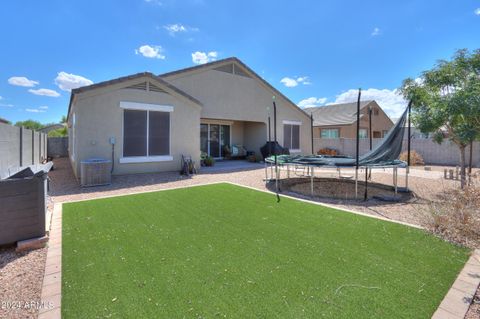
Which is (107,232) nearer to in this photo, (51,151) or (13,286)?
(13,286)

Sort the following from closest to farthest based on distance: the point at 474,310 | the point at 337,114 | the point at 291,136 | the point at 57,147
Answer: the point at 474,310 → the point at 291,136 → the point at 57,147 → the point at 337,114

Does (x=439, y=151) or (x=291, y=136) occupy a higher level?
(x=291, y=136)

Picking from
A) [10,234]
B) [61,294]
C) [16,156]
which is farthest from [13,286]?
[16,156]

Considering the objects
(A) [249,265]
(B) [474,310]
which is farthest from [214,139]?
(B) [474,310]

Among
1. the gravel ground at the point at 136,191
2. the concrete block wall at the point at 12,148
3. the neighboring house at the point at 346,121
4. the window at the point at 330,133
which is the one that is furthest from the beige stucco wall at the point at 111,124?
the window at the point at 330,133

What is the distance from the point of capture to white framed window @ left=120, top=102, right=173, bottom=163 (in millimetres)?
10477

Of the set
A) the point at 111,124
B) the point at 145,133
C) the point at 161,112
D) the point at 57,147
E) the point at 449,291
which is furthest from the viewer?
the point at 57,147

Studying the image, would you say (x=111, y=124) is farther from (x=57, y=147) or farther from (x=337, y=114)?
(x=337, y=114)

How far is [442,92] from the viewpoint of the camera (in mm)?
8211

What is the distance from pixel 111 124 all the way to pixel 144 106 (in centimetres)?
150

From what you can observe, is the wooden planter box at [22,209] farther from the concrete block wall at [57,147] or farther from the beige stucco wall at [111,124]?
the concrete block wall at [57,147]

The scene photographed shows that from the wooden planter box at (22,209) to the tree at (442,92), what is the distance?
8.06 meters

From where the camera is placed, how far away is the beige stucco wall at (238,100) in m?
14.3

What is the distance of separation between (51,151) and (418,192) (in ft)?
85.9
